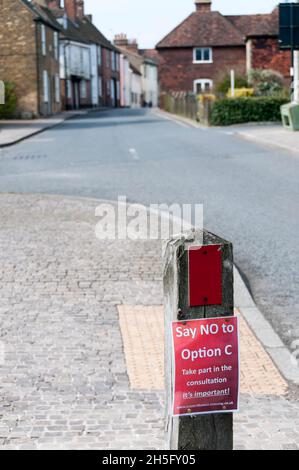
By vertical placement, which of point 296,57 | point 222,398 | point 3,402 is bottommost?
point 3,402

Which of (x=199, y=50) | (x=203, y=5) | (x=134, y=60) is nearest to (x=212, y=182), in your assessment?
(x=199, y=50)

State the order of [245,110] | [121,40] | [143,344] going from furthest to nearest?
[121,40], [245,110], [143,344]

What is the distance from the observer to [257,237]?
396 inches

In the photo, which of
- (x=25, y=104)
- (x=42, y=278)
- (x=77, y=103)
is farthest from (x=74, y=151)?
(x=77, y=103)

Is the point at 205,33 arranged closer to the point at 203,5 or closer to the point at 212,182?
the point at 203,5

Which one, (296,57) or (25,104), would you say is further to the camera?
(25,104)

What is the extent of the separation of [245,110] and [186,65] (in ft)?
105

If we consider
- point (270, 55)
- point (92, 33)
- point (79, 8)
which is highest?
point (79, 8)

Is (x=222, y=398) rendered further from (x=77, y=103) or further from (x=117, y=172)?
(x=77, y=103)

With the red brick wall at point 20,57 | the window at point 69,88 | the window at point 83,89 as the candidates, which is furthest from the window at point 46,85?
the window at point 83,89

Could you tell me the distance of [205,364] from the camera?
3.14 meters

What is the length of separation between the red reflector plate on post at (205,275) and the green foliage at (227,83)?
145 feet

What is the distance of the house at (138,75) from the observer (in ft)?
383

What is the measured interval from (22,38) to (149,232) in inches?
1926
